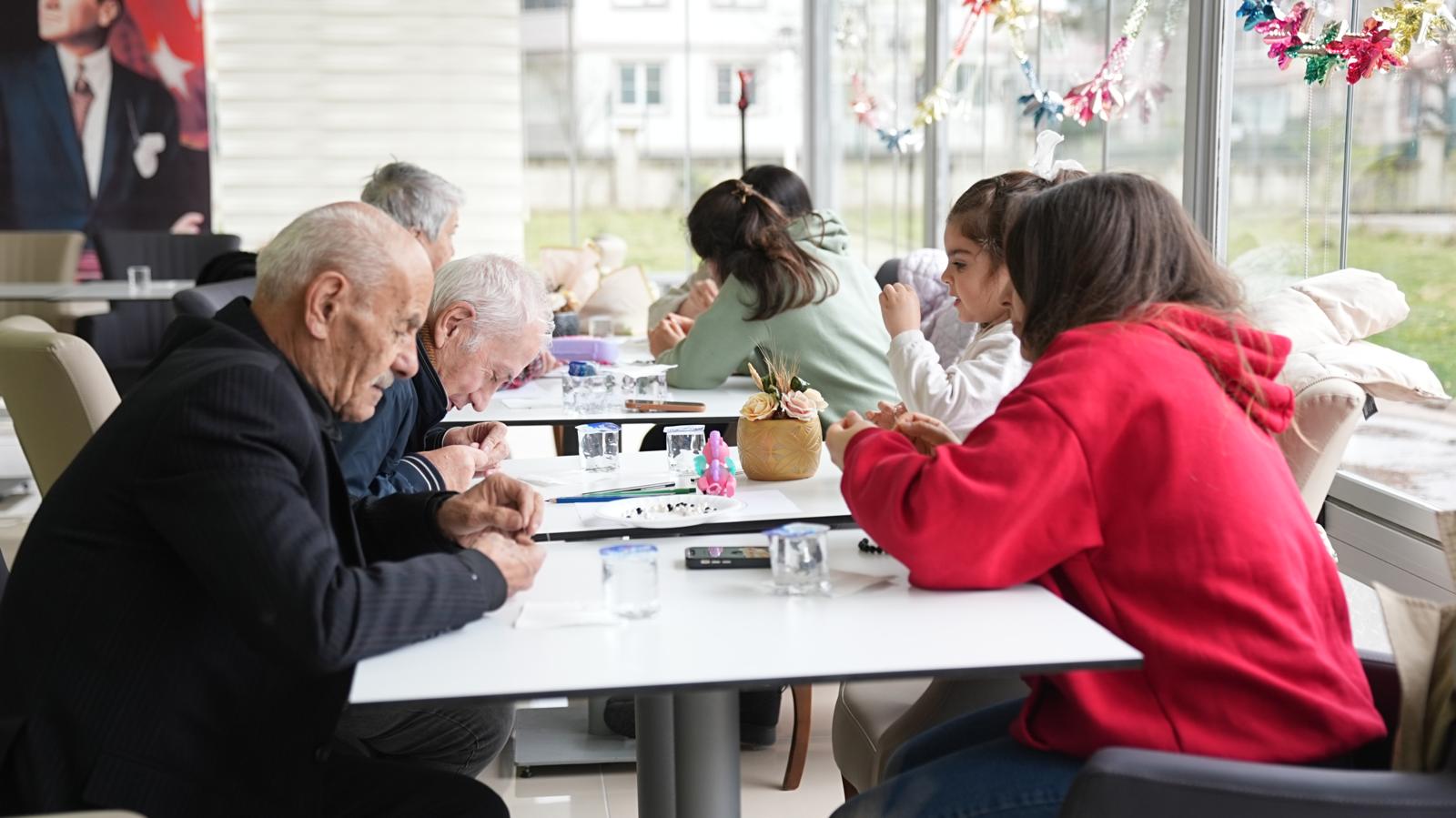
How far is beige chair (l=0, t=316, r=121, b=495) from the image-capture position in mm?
2689

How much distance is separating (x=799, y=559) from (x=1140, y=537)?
401 millimetres

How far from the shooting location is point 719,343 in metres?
3.58

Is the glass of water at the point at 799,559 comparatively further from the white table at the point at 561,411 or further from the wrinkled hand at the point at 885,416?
the white table at the point at 561,411

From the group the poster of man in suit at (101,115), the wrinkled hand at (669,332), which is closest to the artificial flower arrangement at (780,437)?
→ the wrinkled hand at (669,332)

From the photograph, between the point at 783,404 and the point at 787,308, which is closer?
the point at 783,404

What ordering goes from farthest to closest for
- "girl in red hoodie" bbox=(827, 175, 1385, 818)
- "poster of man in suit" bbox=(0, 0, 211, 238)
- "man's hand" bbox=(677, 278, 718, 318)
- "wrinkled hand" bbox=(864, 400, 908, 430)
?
"poster of man in suit" bbox=(0, 0, 211, 238)
"man's hand" bbox=(677, 278, 718, 318)
"wrinkled hand" bbox=(864, 400, 908, 430)
"girl in red hoodie" bbox=(827, 175, 1385, 818)

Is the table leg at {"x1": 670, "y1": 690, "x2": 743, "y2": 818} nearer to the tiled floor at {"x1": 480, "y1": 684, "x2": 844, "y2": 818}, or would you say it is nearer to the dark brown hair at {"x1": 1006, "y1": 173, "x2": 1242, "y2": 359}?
the dark brown hair at {"x1": 1006, "y1": 173, "x2": 1242, "y2": 359}

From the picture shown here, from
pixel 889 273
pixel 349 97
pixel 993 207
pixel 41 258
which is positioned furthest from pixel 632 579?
pixel 349 97

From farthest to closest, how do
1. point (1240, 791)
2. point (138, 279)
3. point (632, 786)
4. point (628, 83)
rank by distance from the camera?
1. point (628, 83)
2. point (138, 279)
3. point (632, 786)
4. point (1240, 791)

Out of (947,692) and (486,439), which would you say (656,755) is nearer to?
(947,692)

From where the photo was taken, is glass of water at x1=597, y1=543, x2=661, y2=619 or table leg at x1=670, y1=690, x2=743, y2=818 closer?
glass of water at x1=597, y1=543, x2=661, y2=619

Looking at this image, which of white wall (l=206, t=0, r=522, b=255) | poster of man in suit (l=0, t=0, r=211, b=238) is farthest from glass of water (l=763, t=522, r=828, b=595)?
poster of man in suit (l=0, t=0, r=211, b=238)

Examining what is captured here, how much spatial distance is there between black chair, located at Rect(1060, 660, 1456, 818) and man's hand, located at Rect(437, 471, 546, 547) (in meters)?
0.86

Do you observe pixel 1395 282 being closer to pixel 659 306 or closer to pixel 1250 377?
pixel 1250 377
